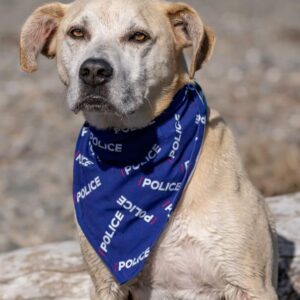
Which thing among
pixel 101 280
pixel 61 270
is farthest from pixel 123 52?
pixel 61 270

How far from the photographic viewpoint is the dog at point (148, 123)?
5562 millimetres

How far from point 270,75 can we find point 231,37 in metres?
3.44

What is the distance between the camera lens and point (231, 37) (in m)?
17.8

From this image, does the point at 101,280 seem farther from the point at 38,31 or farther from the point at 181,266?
the point at 38,31

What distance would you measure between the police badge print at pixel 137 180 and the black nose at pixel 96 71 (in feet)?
1.74

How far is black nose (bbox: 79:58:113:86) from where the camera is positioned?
5.38 metres

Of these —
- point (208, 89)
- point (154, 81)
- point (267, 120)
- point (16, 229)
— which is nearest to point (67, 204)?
point (16, 229)

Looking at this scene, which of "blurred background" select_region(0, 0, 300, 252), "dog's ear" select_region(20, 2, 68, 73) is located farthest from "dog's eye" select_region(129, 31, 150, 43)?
"blurred background" select_region(0, 0, 300, 252)

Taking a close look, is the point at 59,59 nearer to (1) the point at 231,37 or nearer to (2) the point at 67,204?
(2) the point at 67,204

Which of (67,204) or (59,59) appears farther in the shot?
(67,204)

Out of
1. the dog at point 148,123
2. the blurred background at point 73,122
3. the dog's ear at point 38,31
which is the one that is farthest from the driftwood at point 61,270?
the blurred background at point 73,122

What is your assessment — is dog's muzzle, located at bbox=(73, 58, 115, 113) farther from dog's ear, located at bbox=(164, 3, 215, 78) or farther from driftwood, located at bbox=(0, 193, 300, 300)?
driftwood, located at bbox=(0, 193, 300, 300)

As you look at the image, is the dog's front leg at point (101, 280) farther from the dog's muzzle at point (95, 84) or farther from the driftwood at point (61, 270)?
the driftwood at point (61, 270)

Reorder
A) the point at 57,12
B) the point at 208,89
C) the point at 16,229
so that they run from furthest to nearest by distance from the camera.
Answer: the point at 208,89 → the point at 16,229 → the point at 57,12
